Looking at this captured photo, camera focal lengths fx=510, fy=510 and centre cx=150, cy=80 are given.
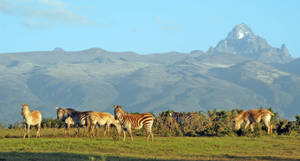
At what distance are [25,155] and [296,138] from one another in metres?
18.2


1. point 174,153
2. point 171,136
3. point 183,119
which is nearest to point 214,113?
point 183,119

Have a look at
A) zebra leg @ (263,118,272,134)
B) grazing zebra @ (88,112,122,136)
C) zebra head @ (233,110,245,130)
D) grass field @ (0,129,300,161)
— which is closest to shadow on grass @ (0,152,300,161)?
grass field @ (0,129,300,161)

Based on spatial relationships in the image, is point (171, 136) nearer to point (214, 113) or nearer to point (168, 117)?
point (168, 117)

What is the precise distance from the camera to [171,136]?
34.3 meters

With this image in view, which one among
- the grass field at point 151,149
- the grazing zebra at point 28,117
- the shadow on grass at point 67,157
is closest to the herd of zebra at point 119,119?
the grazing zebra at point 28,117

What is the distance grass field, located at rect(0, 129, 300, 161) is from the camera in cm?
2345

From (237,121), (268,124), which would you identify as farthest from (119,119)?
(268,124)

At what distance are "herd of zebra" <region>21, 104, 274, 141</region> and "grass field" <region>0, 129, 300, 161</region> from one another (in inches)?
44.8

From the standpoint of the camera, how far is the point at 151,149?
26672 millimetres

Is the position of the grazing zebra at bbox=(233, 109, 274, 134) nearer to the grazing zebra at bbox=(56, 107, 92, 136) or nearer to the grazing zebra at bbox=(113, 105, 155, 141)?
the grazing zebra at bbox=(113, 105, 155, 141)

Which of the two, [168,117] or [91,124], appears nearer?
[91,124]

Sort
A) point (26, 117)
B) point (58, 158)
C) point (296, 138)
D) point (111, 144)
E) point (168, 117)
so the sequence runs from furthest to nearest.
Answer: point (168, 117) < point (296, 138) < point (26, 117) < point (111, 144) < point (58, 158)

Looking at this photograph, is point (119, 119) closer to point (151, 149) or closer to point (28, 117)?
point (151, 149)

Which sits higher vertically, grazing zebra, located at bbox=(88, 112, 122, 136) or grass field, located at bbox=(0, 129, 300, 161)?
grazing zebra, located at bbox=(88, 112, 122, 136)
